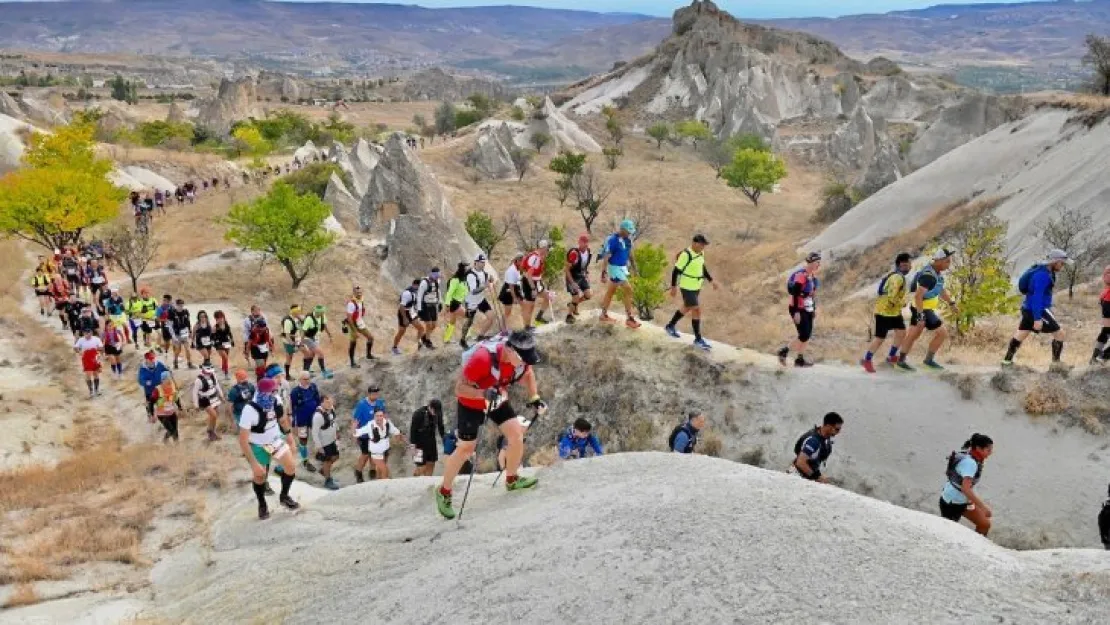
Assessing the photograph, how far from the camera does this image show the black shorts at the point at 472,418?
28.0 feet

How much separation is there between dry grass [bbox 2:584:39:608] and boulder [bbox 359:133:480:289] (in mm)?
25957

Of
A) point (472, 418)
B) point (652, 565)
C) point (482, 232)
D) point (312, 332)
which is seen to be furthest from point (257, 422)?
point (482, 232)

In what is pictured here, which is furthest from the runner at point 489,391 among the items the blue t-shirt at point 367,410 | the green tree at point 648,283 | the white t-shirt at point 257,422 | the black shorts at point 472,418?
the green tree at point 648,283

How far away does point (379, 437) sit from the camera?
517 inches

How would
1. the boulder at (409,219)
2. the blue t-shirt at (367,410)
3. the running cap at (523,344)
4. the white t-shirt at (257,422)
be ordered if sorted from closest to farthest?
the running cap at (523,344) → the white t-shirt at (257,422) → the blue t-shirt at (367,410) → the boulder at (409,219)

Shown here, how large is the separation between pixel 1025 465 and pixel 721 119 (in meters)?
86.0

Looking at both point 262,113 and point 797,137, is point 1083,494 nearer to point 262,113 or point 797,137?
point 797,137

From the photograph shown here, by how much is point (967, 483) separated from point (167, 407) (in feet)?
46.0

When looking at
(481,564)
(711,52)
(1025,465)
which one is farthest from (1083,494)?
(711,52)

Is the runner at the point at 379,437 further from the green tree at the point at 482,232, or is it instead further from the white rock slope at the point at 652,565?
the green tree at the point at 482,232

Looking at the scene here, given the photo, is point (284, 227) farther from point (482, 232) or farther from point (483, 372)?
point (483, 372)

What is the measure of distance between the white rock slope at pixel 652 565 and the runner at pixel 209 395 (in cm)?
635

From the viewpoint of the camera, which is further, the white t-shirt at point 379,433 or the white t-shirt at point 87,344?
the white t-shirt at point 87,344

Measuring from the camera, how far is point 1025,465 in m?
11.3
